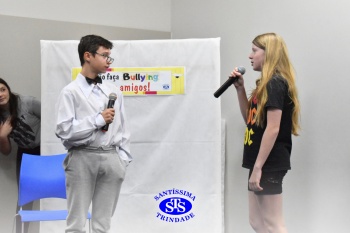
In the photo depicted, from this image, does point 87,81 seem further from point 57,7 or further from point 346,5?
point 57,7

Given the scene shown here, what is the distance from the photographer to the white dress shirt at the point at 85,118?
8.62 ft

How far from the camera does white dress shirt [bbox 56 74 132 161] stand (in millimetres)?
2627

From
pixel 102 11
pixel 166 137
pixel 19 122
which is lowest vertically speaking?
pixel 166 137

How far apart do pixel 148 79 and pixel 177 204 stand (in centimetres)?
101

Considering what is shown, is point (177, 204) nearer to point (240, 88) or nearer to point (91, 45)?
point (240, 88)

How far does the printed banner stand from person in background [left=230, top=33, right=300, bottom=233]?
1.34 metres

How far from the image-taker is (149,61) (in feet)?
13.1

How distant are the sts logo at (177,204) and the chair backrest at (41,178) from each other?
30.5 inches

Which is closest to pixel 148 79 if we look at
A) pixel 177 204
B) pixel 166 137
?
pixel 166 137

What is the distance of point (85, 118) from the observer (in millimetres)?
2650

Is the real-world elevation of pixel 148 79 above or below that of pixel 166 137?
above

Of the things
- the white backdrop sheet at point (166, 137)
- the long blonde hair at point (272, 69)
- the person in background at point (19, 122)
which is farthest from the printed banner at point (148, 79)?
the long blonde hair at point (272, 69)

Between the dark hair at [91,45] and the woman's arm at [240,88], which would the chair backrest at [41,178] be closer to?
the dark hair at [91,45]

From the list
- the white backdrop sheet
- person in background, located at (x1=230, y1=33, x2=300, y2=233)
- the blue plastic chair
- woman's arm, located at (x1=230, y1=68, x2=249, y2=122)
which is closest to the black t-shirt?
person in background, located at (x1=230, y1=33, x2=300, y2=233)
